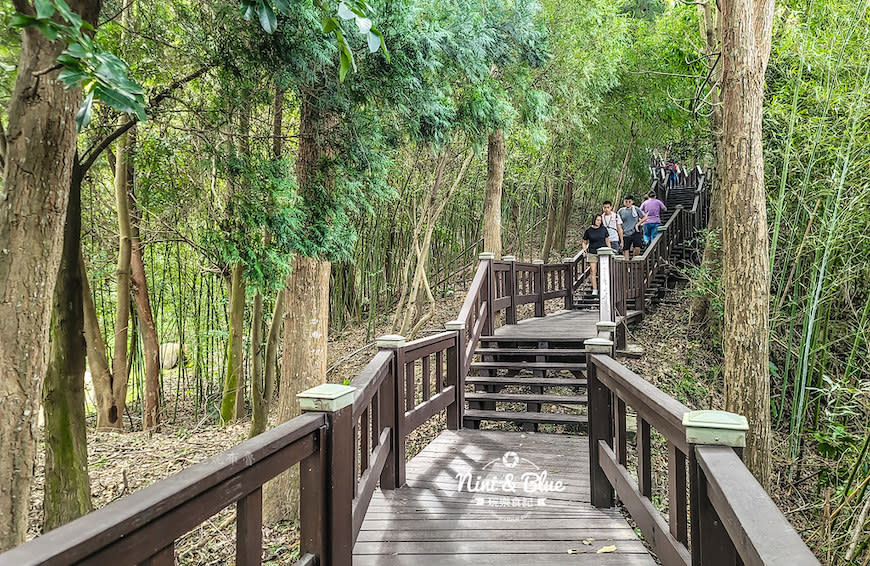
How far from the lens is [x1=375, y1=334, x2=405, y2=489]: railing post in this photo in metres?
3.49

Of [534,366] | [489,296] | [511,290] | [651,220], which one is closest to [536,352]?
[534,366]

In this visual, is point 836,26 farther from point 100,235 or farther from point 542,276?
point 100,235

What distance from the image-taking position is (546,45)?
7.33 metres

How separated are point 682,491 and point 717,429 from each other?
1.63ft

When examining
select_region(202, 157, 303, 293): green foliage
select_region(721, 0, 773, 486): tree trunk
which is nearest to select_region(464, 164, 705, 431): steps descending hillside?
select_region(721, 0, 773, 486): tree trunk

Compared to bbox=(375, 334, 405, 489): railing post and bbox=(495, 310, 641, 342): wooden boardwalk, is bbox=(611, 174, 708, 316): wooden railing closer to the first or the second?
bbox=(495, 310, 641, 342): wooden boardwalk

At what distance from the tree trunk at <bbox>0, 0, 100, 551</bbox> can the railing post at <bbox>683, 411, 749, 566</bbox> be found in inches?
132

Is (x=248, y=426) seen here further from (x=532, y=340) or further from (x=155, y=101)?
(x=155, y=101)

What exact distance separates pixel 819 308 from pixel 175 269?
32.3 feet

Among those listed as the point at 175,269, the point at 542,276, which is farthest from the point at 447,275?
the point at 175,269

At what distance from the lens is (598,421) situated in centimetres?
322

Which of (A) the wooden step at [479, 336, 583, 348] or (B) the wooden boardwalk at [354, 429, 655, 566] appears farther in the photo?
(A) the wooden step at [479, 336, 583, 348]

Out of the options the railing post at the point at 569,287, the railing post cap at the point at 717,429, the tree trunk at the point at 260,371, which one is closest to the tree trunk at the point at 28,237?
the railing post cap at the point at 717,429

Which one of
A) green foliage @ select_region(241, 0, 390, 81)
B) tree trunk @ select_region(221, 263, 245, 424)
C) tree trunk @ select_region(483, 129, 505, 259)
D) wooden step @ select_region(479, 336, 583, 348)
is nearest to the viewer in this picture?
green foliage @ select_region(241, 0, 390, 81)
